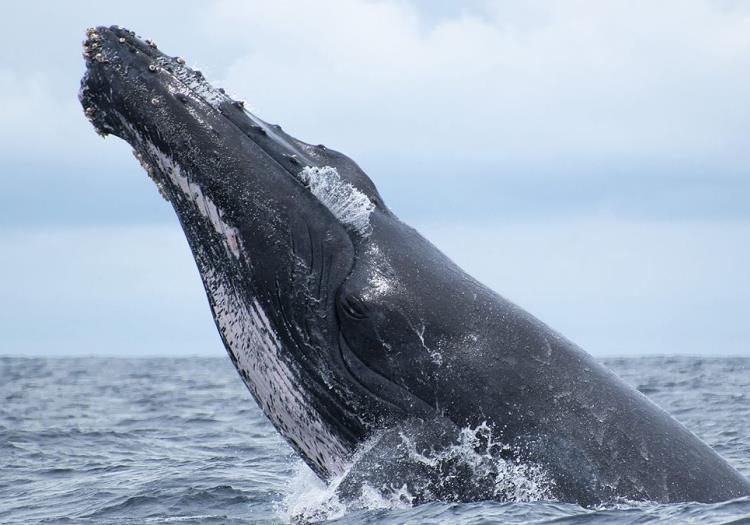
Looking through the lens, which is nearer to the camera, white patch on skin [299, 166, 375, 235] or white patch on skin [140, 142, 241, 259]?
white patch on skin [140, 142, 241, 259]

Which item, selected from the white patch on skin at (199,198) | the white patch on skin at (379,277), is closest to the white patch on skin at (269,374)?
the white patch on skin at (199,198)

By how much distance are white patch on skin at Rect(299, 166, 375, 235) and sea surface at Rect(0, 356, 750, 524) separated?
222cm

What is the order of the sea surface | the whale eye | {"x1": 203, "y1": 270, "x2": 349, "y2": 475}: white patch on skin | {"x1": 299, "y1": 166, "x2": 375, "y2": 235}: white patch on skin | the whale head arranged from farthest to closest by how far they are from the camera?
{"x1": 299, "y1": 166, "x2": 375, "y2": 235}: white patch on skin → {"x1": 203, "y1": 270, "x2": 349, "y2": 475}: white patch on skin → the whale head → the whale eye → the sea surface

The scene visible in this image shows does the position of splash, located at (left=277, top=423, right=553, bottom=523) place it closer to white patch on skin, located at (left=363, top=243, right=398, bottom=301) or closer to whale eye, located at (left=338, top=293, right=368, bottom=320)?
whale eye, located at (left=338, top=293, right=368, bottom=320)

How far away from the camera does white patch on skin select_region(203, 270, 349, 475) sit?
382 inches

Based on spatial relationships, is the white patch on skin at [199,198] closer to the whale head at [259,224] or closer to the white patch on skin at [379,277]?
the whale head at [259,224]

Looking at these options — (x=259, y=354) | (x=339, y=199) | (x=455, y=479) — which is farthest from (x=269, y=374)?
(x=455, y=479)

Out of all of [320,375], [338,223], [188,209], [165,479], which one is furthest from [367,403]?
[165,479]

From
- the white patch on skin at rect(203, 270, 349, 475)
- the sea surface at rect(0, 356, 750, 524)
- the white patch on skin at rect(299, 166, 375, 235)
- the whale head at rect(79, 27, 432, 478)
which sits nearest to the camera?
the sea surface at rect(0, 356, 750, 524)

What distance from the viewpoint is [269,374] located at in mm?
9844

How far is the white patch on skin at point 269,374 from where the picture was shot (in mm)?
9703

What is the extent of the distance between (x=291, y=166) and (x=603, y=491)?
143 inches

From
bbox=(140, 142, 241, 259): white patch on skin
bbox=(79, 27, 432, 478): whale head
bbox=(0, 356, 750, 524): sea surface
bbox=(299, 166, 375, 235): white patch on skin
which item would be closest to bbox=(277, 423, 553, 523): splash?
bbox=(0, 356, 750, 524): sea surface

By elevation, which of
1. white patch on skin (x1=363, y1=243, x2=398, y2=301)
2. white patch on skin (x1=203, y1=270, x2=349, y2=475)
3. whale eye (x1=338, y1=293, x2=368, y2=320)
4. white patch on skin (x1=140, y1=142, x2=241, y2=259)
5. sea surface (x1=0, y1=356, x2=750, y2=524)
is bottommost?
sea surface (x1=0, y1=356, x2=750, y2=524)
